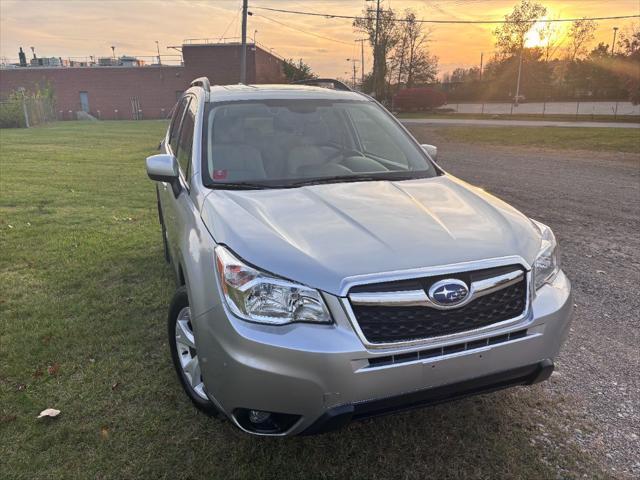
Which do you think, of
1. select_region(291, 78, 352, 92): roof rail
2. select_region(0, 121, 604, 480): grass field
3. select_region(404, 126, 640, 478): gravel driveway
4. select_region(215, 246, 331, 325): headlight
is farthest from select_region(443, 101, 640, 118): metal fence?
select_region(215, 246, 331, 325): headlight

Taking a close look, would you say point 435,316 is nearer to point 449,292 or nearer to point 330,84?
point 449,292

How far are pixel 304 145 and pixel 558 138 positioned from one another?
707 inches

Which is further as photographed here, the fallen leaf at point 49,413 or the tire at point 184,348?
the fallen leaf at point 49,413

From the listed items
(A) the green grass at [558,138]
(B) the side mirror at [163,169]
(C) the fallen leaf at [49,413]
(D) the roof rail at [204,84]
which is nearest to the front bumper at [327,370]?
(C) the fallen leaf at [49,413]

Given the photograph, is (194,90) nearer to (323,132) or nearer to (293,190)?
(323,132)

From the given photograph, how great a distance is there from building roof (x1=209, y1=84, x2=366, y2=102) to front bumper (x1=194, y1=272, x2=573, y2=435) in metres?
2.10

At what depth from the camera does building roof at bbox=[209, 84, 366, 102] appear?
3758 mm

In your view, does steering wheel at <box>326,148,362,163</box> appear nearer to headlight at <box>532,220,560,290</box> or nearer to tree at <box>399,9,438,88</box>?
headlight at <box>532,220,560,290</box>

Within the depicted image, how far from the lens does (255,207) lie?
2656 millimetres

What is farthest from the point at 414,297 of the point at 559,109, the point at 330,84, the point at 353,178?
the point at 559,109

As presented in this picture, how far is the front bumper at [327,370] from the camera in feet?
6.57

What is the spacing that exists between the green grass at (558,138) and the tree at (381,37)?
2709 cm

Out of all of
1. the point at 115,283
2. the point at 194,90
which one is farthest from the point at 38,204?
the point at 194,90

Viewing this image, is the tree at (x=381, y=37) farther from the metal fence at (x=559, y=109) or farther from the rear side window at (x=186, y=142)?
the rear side window at (x=186, y=142)
